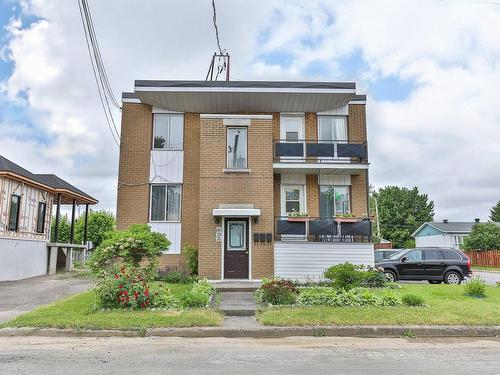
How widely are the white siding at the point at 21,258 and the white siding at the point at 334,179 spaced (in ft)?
42.5

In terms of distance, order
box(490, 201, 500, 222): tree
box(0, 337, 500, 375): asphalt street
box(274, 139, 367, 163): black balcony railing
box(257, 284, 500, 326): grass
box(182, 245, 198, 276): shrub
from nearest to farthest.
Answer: box(0, 337, 500, 375): asphalt street
box(257, 284, 500, 326): grass
box(182, 245, 198, 276): shrub
box(274, 139, 367, 163): black balcony railing
box(490, 201, 500, 222): tree

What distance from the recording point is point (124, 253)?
1183 cm

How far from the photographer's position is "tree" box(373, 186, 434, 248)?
61.4 meters

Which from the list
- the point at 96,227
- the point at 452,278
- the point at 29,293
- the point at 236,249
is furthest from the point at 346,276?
the point at 96,227

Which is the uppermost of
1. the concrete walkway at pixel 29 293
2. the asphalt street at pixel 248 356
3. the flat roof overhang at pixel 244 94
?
the flat roof overhang at pixel 244 94

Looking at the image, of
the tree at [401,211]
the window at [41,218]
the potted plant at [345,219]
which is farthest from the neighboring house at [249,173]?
the tree at [401,211]

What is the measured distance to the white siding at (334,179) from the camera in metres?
17.9

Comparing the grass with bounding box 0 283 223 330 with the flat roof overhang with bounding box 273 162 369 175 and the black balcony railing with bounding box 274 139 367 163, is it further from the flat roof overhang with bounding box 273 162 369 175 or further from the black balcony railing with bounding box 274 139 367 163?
the black balcony railing with bounding box 274 139 367 163

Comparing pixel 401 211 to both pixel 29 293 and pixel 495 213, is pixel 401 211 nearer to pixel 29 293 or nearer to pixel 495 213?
pixel 495 213

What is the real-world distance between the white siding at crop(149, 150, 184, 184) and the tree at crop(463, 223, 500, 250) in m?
32.1

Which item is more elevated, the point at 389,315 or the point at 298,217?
the point at 298,217

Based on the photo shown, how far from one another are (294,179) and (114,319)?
10.7m

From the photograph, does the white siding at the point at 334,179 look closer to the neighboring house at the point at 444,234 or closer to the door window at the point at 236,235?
the door window at the point at 236,235

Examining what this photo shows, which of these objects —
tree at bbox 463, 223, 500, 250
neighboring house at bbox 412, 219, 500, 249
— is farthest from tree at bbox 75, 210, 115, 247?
neighboring house at bbox 412, 219, 500, 249
